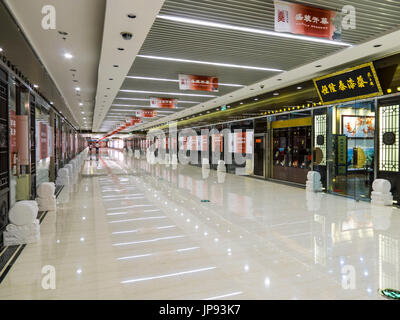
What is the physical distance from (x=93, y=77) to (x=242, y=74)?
463cm

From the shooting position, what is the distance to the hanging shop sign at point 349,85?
21.7 feet

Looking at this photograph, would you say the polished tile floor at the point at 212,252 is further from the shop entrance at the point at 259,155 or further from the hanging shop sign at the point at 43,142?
the shop entrance at the point at 259,155

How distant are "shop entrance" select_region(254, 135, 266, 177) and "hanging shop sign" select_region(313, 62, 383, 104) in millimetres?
4022

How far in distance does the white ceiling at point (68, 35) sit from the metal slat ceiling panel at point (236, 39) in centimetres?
102

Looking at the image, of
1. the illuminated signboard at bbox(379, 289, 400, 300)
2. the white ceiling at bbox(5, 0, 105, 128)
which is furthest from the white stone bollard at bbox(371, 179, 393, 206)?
the white ceiling at bbox(5, 0, 105, 128)

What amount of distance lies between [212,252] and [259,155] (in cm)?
898


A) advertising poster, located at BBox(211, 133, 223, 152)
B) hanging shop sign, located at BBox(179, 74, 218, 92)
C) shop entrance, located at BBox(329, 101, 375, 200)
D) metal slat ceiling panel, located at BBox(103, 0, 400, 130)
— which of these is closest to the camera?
metal slat ceiling panel, located at BBox(103, 0, 400, 130)

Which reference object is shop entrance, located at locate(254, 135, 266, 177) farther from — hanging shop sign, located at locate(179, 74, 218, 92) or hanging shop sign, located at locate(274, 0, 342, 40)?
hanging shop sign, located at locate(274, 0, 342, 40)

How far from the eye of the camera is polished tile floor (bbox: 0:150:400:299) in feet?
9.09

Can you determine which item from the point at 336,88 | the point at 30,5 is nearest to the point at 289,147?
the point at 336,88

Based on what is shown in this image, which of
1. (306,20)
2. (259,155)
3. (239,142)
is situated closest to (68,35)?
(306,20)

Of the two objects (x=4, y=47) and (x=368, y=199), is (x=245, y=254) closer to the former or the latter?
(x=4, y=47)

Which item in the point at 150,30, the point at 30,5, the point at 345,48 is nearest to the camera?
the point at 30,5

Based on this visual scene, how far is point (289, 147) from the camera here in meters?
10.5
